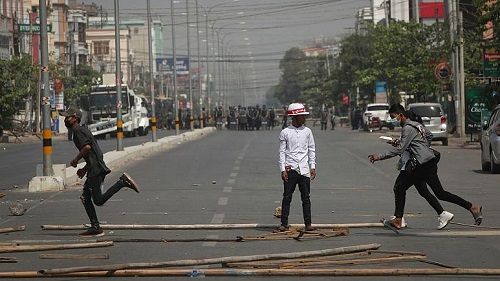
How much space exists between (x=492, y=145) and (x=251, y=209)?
10520mm

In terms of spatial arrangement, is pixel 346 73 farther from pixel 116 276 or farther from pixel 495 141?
pixel 116 276

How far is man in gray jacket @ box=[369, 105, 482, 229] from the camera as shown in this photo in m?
15.6

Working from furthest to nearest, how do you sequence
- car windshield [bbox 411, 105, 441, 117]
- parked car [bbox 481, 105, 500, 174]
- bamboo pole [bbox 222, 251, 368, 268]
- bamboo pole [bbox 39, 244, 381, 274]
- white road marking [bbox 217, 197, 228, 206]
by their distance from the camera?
car windshield [bbox 411, 105, 441, 117]
parked car [bbox 481, 105, 500, 174]
white road marking [bbox 217, 197, 228, 206]
bamboo pole [bbox 222, 251, 368, 268]
bamboo pole [bbox 39, 244, 381, 274]

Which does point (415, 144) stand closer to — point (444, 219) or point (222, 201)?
point (444, 219)

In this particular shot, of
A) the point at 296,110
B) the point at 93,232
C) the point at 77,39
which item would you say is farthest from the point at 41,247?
the point at 77,39

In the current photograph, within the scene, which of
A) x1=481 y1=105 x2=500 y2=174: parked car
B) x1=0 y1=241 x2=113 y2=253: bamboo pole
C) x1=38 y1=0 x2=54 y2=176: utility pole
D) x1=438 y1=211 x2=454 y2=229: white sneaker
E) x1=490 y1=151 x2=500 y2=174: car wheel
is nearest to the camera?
x1=0 y1=241 x2=113 y2=253: bamboo pole

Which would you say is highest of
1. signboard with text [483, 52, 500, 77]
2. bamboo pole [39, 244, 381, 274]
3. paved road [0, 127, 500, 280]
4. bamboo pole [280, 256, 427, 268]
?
signboard with text [483, 52, 500, 77]

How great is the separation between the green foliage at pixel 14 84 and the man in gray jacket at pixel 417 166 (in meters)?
52.5

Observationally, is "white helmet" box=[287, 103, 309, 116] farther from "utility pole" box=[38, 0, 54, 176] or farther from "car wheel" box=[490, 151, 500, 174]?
"car wheel" box=[490, 151, 500, 174]

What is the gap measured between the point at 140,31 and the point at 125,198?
167 meters

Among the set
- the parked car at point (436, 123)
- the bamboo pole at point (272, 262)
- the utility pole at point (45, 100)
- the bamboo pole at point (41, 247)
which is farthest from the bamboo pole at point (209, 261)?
the parked car at point (436, 123)

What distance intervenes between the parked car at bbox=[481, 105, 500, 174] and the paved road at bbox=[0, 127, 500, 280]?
0.46 meters

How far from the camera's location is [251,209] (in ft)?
63.1

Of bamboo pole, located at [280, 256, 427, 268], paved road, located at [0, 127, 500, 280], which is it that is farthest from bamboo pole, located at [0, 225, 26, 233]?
bamboo pole, located at [280, 256, 427, 268]
